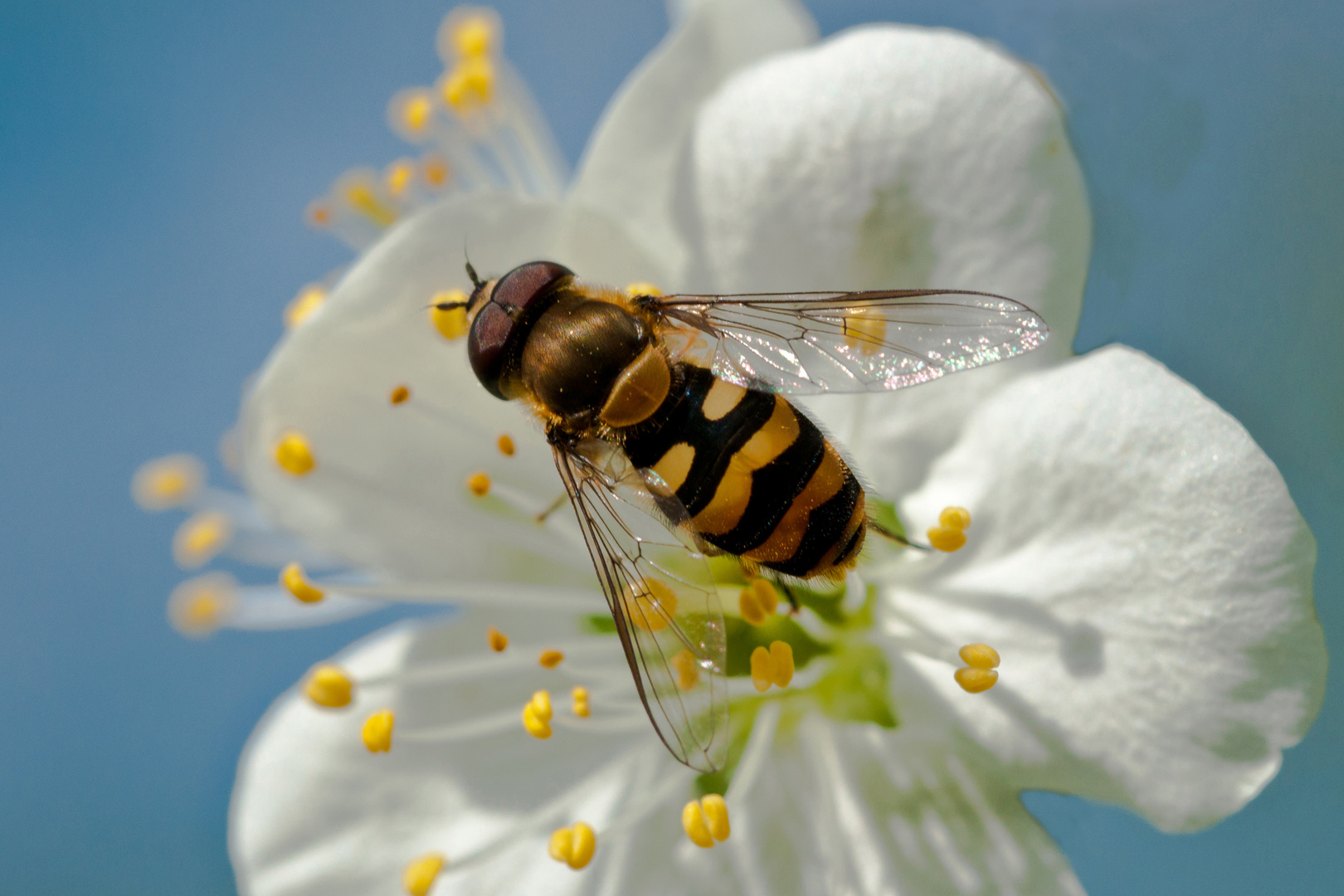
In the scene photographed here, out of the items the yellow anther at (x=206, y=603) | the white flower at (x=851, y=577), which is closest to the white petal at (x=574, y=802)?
the white flower at (x=851, y=577)

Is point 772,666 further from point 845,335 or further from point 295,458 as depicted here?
point 295,458

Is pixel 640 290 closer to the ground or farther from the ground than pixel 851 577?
farther from the ground

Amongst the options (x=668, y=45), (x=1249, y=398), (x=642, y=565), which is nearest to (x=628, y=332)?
(x=642, y=565)

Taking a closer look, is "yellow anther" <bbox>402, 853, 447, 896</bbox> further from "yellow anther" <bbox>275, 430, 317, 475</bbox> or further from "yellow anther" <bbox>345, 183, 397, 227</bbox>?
"yellow anther" <bbox>345, 183, 397, 227</bbox>

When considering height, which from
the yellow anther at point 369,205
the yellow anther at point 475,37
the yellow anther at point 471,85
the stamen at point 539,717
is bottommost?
the stamen at point 539,717

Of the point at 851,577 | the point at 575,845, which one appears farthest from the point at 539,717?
the point at 851,577

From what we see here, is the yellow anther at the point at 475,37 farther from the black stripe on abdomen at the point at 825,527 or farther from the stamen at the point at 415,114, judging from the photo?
the black stripe on abdomen at the point at 825,527
